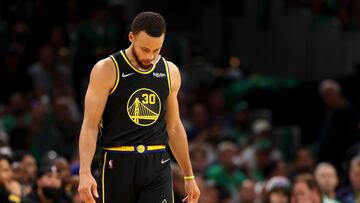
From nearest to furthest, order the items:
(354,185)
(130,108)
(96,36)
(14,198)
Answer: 1. (130,108)
2. (14,198)
3. (354,185)
4. (96,36)

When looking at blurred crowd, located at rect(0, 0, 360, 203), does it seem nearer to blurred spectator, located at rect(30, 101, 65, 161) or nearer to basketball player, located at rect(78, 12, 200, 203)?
blurred spectator, located at rect(30, 101, 65, 161)

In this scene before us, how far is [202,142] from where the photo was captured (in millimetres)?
13727

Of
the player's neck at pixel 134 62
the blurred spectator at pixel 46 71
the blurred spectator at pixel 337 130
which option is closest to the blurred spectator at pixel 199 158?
the blurred spectator at pixel 337 130

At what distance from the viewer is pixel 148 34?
6586 mm

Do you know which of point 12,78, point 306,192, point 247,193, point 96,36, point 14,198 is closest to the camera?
point 14,198

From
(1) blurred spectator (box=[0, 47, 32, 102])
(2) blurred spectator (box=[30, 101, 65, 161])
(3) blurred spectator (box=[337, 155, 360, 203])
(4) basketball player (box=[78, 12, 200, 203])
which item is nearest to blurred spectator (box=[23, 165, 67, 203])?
(4) basketball player (box=[78, 12, 200, 203])

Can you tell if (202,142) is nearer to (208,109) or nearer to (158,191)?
(208,109)

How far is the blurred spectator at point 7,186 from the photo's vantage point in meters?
8.76

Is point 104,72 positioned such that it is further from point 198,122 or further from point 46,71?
point 46,71

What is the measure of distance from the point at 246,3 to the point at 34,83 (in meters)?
5.39

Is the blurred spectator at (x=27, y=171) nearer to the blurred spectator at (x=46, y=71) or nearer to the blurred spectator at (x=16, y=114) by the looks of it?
the blurred spectator at (x=16, y=114)

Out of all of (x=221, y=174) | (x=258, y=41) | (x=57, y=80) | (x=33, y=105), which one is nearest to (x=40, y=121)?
(x=33, y=105)

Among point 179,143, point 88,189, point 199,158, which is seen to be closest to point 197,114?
point 199,158

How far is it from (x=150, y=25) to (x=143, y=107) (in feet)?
2.02
